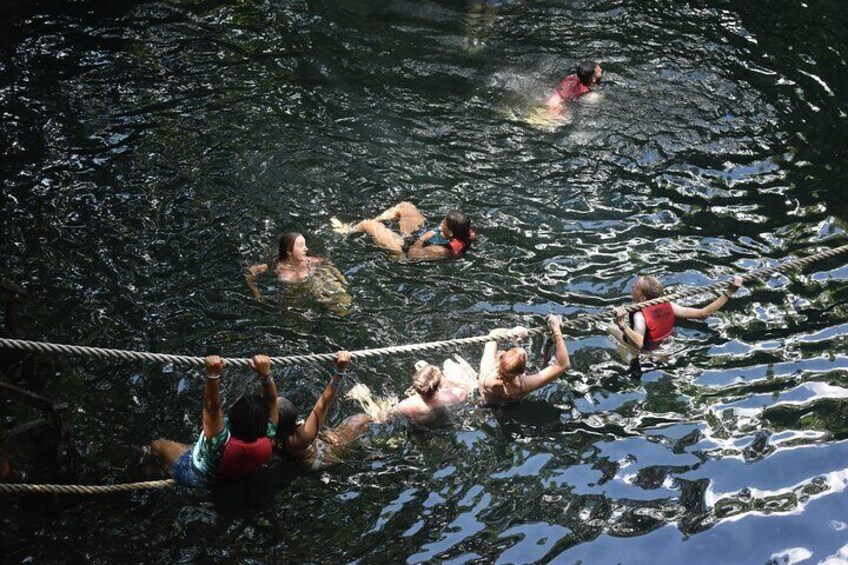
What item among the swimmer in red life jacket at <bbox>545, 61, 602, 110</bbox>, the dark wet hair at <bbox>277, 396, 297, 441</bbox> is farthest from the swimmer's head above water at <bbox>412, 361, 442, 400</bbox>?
the swimmer in red life jacket at <bbox>545, 61, 602, 110</bbox>

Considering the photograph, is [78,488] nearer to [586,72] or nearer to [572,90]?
[572,90]

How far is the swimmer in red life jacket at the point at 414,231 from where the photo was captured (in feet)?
30.7

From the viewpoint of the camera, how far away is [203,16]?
13.6 m

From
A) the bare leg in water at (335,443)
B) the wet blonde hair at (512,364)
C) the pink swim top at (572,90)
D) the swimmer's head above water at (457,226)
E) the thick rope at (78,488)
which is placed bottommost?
the bare leg in water at (335,443)

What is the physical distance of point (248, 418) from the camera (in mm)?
6258

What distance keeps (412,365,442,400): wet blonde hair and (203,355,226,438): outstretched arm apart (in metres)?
1.94

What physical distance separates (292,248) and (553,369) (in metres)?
3.21

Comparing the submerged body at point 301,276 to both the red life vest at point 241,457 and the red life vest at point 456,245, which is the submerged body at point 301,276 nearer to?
the red life vest at point 456,245

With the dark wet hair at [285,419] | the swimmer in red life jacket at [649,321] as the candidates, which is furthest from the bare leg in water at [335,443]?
the swimmer in red life jacket at [649,321]

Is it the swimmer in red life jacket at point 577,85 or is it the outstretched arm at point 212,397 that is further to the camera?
the swimmer in red life jacket at point 577,85

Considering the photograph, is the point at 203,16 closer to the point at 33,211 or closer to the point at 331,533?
the point at 33,211

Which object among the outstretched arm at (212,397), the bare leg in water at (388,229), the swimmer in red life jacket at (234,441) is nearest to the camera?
the outstretched arm at (212,397)

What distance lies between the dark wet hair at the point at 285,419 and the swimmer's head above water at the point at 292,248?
7.80 feet

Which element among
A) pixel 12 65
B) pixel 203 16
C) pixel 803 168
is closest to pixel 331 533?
pixel 803 168
